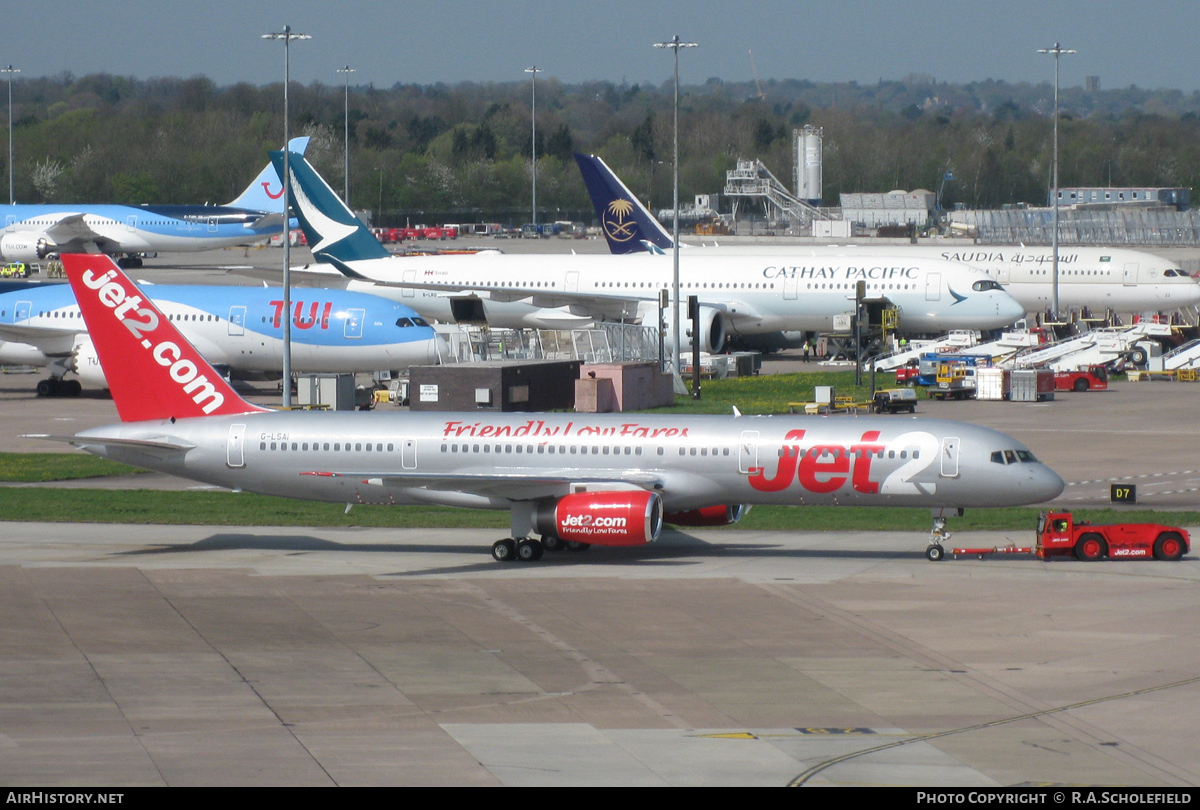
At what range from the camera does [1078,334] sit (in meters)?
88.3

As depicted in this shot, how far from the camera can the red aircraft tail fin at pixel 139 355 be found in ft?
126

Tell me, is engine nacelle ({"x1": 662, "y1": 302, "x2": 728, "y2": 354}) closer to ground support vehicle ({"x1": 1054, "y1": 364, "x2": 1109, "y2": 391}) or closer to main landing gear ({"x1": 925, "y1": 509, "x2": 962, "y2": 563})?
ground support vehicle ({"x1": 1054, "y1": 364, "x2": 1109, "y2": 391})

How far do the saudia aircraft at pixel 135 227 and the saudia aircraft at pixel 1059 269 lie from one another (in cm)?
6768

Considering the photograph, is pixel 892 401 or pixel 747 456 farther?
pixel 892 401

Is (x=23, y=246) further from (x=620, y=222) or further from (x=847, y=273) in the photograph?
(x=847, y=273)

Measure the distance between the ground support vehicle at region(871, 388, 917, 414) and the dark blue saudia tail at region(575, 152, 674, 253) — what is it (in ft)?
105

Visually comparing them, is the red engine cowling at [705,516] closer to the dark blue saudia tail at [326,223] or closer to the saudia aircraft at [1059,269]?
the dark blue saudia tail at [326,223]

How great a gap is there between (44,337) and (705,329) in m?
31.5

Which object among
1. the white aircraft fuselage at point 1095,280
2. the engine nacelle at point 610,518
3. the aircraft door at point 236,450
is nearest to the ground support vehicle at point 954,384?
the white aircraft fuselage at point 1095,280

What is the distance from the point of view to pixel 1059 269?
94.6 meters

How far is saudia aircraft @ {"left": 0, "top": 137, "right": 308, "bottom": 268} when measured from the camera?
144m

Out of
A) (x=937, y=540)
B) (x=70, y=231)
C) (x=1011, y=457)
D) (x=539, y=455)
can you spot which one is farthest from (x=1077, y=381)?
(x=70, y=231)

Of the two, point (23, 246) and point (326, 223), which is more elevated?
point (326, 223)

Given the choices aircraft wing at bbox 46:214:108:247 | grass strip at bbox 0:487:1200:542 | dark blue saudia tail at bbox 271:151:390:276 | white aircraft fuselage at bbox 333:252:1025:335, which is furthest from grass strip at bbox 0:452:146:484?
aircraft wing at bbox 46:214:108:247
